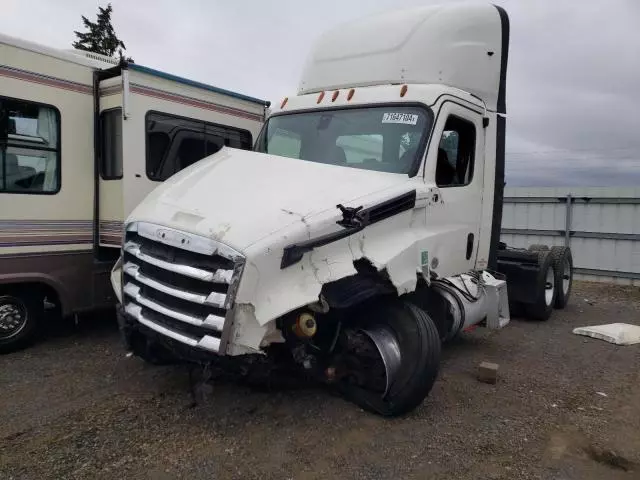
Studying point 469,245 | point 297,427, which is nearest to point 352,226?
point 297,427

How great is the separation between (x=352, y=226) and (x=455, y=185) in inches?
72.2

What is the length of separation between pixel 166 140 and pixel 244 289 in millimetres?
3753

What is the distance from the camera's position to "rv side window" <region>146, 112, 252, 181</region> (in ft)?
20.9

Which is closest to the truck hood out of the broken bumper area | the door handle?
the broken bumper area

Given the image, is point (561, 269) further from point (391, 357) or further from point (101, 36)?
point (101, 36)

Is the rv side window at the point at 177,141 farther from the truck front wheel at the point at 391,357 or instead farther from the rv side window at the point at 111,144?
the truck front wheel at the point at 391,357

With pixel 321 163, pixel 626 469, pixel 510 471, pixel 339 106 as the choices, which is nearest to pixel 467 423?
pixel 510 471

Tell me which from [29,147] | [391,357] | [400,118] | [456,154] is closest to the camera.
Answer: [391,357]

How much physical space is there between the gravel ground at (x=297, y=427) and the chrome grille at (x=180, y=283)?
2.69 ft

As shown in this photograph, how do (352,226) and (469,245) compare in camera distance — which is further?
(469,245)

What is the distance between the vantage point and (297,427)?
413 cm

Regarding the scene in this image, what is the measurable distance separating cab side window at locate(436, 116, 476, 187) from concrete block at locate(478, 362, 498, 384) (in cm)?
183

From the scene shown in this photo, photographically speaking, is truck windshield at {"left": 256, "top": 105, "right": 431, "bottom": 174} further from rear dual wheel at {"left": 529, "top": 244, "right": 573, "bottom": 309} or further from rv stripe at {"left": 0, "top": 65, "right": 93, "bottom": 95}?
rear dual wheel at {"left": 529, "top": 244, "right": 573, "bottom": 309}

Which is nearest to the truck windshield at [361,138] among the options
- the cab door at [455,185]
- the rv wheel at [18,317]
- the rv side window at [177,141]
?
the cab door at [455,185]
